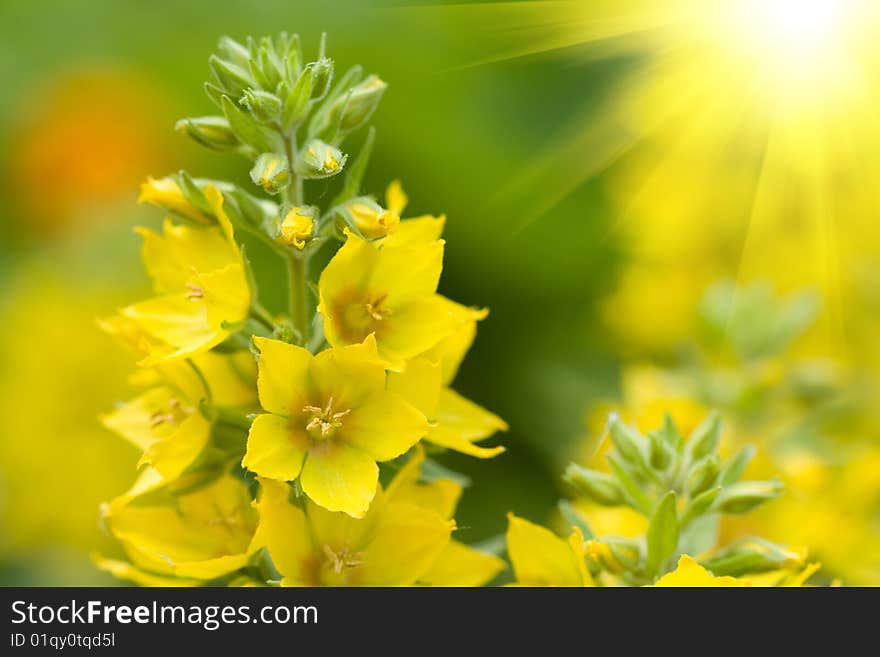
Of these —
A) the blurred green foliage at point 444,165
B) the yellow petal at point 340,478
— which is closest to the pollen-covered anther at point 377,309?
the yellow petal at point 340,478

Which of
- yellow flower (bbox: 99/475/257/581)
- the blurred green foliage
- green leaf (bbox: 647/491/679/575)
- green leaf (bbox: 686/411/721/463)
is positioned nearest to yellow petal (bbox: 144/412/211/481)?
yellow flower (bbox: 99/475/257/581)

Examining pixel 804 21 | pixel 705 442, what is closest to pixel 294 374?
pixel 705 442

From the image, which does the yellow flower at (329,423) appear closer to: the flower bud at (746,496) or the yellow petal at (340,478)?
the yellow petal at (340,478)

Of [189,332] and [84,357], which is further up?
[84,357]

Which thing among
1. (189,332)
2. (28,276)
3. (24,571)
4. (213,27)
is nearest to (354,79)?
(189,332)

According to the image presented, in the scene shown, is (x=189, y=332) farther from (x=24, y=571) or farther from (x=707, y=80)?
(x=707, y=80)

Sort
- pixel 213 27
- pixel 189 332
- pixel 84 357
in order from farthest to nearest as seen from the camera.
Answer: pixel 213 27 → pixel 84 357 → pixel 189 332

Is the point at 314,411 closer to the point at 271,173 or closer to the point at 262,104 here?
the point at 271,173
